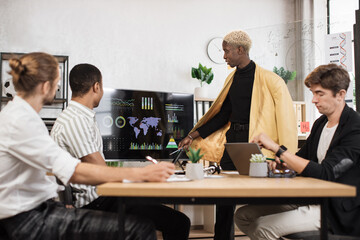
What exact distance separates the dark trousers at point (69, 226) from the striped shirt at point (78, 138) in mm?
424

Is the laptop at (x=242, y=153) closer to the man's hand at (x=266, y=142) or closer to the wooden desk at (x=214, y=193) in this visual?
the man's hand at (x=266, y=142)

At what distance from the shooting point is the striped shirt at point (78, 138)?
194 cm

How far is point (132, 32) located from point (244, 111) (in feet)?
9.00

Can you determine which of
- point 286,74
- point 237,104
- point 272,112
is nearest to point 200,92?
point 286,74

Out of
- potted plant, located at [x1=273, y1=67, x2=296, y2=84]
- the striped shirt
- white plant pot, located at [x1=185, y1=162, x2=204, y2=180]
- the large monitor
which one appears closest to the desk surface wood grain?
white plant pot, located at [x1=185, y1=162, x2=204, y2=180]

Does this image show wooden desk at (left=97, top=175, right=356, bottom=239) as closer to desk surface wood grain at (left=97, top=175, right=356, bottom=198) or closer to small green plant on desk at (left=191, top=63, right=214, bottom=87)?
desk surface wood grain at (left=97, top=175, right=356, bottom=198)

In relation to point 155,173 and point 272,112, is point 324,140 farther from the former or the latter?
point 155,173

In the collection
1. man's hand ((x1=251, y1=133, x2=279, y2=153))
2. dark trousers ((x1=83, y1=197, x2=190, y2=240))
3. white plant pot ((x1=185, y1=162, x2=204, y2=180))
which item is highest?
man's hand ((x1=251, y1=133, x2=279, y2=153))

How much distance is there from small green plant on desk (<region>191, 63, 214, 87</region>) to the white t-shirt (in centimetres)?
326

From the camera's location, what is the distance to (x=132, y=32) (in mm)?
5316

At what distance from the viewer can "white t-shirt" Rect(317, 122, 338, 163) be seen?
204 centimetres

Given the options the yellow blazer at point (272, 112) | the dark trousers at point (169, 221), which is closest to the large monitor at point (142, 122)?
the yellow blazer at point (272, 112)

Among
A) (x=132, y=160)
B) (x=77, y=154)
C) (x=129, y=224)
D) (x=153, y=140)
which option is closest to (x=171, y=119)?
(x=153, y=140)

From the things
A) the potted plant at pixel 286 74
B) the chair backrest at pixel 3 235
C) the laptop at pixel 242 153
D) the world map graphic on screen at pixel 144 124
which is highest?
the potted plant at pixel 286 74
